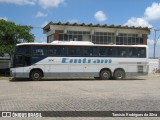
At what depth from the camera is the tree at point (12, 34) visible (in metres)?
39.0

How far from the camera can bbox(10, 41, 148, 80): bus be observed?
3081cm

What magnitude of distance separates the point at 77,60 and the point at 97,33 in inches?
817

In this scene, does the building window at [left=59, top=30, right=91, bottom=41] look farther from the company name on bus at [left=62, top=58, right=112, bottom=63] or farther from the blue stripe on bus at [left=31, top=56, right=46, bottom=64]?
the blue stripe on bus at [left=31, top=56, right=46, bottom=64]

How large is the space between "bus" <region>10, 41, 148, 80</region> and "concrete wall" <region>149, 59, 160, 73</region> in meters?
15.3

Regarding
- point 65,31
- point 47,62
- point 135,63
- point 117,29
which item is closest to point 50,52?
point 47,62

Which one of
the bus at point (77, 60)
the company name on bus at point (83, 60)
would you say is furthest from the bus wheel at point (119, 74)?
the company name on bus at point (83, 60)

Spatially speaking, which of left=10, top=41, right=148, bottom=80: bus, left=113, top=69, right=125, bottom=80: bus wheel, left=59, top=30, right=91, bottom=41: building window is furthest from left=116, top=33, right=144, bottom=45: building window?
left=113, top=69, right=125, bottom=80: bus wheel

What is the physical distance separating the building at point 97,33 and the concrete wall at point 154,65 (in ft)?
19.4

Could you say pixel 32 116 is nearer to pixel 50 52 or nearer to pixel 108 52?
pixel 50 52

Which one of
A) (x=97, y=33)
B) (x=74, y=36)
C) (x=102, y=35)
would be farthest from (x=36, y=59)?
(x=102, y=35)

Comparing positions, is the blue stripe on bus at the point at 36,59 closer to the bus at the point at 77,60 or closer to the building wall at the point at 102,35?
the bus at the point at 77,60

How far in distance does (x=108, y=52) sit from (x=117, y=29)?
66.6ft

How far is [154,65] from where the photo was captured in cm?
4891

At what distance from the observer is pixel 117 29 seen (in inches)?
2079
